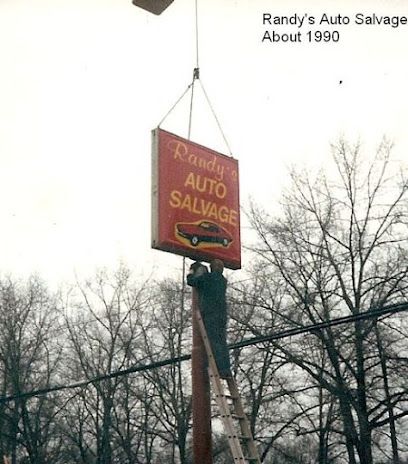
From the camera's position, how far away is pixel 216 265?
8.62 m

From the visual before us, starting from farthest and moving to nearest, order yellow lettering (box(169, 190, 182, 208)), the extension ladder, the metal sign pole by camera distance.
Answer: yellow lettering (box(169, 190, 182, 208)), the extension ladder, the metal sign pole

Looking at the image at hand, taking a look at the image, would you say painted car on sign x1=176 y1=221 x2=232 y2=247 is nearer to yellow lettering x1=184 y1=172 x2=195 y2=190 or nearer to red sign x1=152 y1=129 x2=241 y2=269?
red sign x1=152 y1=129 x2=241 y2=269

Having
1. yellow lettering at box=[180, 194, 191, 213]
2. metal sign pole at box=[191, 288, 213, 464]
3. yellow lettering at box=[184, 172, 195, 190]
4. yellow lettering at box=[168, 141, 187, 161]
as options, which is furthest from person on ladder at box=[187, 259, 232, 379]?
yellow lettering at box=[168, 141, 187, 161]

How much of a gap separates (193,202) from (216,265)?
0.89 meters

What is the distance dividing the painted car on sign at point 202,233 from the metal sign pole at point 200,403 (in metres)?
0.67

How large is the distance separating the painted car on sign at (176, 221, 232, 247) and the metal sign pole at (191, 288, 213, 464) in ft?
2.19

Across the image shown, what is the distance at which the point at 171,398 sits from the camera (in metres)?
30.6

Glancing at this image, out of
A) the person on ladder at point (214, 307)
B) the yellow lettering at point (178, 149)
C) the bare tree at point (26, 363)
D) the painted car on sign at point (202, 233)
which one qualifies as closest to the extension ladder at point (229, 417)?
the person on ladder at point (214, 307)

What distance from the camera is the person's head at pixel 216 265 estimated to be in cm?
858

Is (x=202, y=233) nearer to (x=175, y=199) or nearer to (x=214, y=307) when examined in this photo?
(x=175, y=199)

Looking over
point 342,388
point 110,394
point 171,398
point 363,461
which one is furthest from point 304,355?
point 110,394

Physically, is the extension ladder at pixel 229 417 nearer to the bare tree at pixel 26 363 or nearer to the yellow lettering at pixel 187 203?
the yellow lettering at pixel 187 203

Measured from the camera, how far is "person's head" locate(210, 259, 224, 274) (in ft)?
28.2

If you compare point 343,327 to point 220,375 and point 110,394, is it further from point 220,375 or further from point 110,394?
point 110,394
